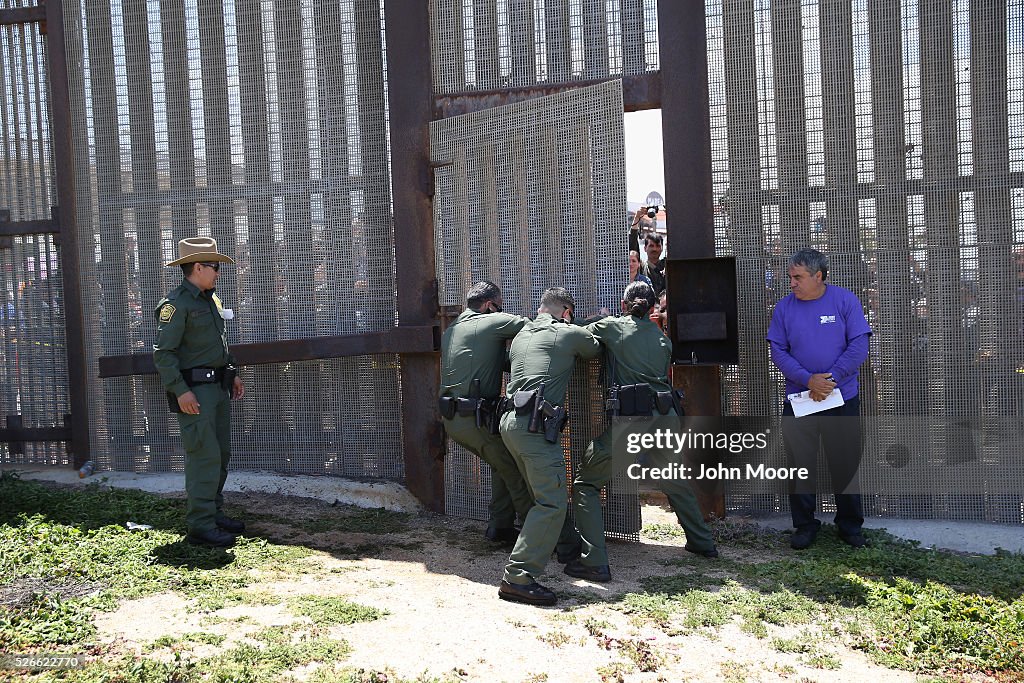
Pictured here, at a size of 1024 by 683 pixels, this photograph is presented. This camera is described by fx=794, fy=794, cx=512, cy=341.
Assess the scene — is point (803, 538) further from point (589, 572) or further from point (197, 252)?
point (197, 252)

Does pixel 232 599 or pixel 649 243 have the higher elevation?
pixel 649 243

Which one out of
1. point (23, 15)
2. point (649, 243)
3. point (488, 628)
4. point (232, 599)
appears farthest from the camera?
point (23, 15)

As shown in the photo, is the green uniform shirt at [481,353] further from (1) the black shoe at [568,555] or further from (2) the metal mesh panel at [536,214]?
(1) the black shoe at [568,555]

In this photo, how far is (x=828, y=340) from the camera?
542 cm

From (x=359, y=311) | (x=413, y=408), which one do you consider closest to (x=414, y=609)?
(x=413, y=408)

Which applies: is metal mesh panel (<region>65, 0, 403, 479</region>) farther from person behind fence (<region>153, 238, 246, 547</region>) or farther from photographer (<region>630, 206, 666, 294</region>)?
photographer (<region>630, 206, 666, 294</region>)

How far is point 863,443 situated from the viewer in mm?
5715

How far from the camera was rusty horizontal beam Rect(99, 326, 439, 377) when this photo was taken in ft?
21.2

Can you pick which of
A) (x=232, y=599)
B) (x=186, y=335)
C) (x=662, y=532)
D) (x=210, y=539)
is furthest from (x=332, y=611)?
(x=662, y=532)

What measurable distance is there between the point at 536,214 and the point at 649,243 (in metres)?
1.40

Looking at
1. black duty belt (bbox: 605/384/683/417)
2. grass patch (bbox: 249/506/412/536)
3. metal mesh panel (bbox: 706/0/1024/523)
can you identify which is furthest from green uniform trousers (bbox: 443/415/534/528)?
metal mesh panel (bbox: 706/0/1024/523)

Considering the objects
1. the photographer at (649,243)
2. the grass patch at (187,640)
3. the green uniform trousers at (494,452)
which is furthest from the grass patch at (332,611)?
the photographer at (649,243)

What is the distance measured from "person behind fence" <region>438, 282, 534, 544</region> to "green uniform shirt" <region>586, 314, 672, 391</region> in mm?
573

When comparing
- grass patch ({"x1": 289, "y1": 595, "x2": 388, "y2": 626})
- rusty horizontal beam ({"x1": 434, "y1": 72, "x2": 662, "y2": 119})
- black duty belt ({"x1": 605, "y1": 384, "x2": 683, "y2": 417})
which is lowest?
grass patch ({"x1": 289, "y1": 595, "x2": 388, "y2": 626})
